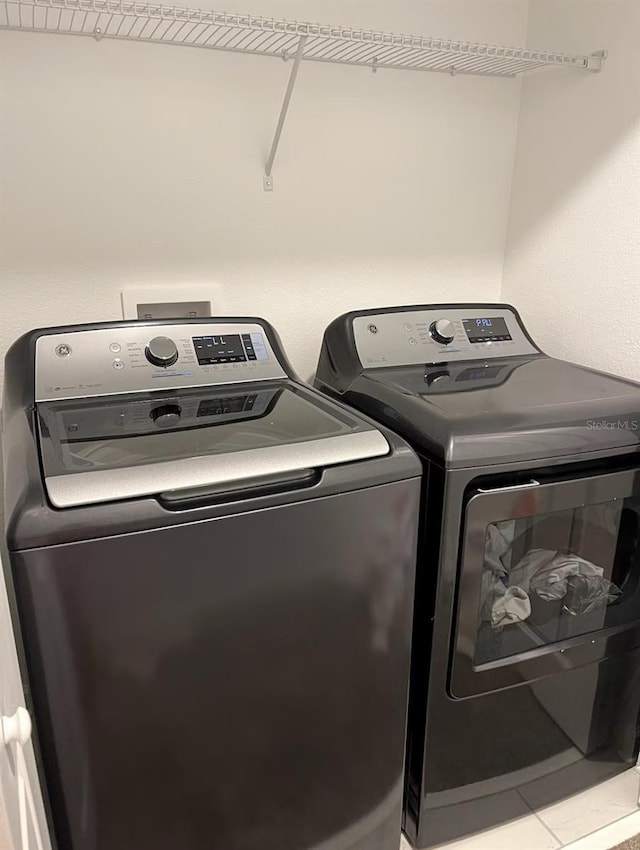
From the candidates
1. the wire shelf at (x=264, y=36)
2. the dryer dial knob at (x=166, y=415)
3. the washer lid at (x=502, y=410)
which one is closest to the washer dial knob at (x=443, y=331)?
the washer lid at (x=502, y=410)

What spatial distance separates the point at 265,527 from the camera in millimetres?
A: 971

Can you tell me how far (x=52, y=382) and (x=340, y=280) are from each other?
2.51 feet

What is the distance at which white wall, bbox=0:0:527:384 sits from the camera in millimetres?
1379

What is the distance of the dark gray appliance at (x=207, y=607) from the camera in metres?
0.90

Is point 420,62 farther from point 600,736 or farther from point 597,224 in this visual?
point 600,736

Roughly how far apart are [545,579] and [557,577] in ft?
0.09

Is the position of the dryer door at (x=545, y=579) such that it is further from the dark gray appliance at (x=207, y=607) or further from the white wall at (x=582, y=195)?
the white wall at (x=582, y=195)

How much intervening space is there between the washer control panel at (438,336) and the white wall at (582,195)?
136 mm

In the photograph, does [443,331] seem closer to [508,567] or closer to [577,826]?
[508,567]

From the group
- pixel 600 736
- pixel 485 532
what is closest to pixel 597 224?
pixel 485 532

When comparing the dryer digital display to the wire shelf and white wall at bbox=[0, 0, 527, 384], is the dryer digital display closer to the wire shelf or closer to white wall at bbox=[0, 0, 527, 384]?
white wall at bbox=[0, 0, 527, 384]

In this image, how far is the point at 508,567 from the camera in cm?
130

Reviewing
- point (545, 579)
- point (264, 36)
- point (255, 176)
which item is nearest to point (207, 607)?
point (545, 579)

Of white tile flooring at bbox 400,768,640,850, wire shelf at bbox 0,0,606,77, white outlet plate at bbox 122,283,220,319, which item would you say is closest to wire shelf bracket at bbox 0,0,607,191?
wire shelf at bbox 0,0,606,77
